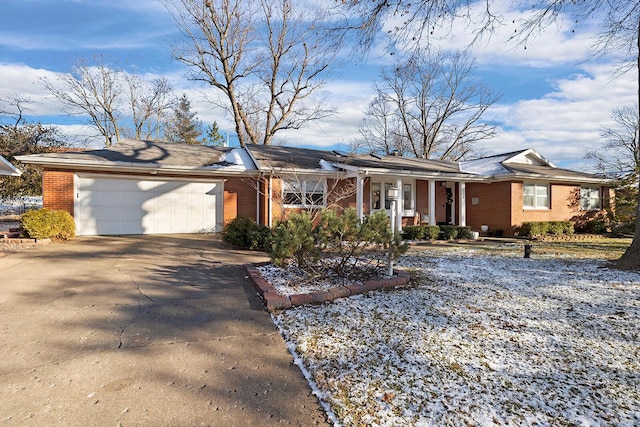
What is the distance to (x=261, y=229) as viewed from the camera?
9180 mm

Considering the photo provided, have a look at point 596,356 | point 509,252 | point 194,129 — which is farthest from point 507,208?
point 194,129

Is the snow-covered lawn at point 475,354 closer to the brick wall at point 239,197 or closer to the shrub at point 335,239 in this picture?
the shrub at point 335,239

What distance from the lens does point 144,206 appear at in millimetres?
11891

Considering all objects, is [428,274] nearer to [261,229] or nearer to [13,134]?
[261,229]

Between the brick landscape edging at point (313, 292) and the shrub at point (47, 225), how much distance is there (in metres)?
7.32

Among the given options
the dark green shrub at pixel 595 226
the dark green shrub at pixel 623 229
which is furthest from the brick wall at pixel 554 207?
the dark green shrub at pixel 623 229

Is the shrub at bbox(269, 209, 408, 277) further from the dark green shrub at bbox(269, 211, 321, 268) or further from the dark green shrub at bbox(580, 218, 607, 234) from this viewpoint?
the dark green shrub at bbox(580, 218, 607, 234)

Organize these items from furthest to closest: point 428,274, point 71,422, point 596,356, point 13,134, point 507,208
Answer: point 13,134 → point 507,208 → point 428,274 → point 596,356 → point 71,422

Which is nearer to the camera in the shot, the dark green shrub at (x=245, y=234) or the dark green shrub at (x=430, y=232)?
the dark green shrub at (x=245, y=234)

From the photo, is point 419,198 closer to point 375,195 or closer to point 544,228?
point 375,195

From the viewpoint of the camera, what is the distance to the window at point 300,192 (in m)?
12.0

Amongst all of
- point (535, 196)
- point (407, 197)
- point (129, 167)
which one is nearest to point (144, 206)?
point (129, 167)

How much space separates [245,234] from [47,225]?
5.50 metres

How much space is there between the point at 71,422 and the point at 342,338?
2233 mm
